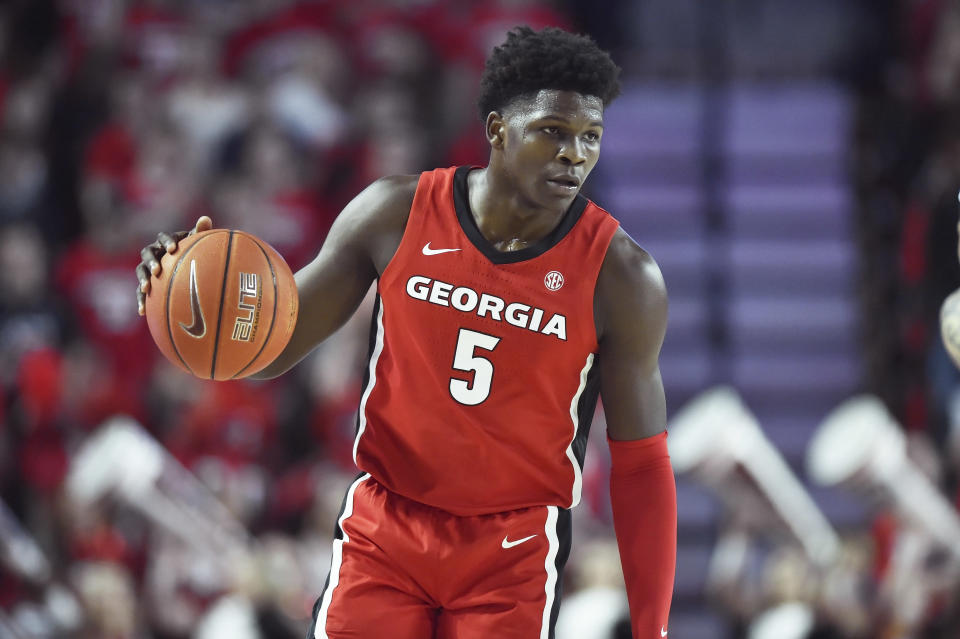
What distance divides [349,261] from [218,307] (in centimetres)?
36

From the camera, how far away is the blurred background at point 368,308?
679 cm

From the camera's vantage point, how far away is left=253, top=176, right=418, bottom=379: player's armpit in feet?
11.3

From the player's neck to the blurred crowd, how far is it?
3.15 meters

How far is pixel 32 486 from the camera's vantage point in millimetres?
7480

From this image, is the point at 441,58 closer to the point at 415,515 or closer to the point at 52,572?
the point at 52,572

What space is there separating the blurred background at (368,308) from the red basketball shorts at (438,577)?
2.57 metres

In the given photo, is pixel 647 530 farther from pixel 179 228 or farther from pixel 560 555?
pixel 179 228

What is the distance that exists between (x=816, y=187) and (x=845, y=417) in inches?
88.8

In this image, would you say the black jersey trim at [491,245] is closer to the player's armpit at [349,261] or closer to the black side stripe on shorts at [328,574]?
the player's armpit at [349,261]

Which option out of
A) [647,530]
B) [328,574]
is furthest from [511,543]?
[328,574]

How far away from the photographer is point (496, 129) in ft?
11.5

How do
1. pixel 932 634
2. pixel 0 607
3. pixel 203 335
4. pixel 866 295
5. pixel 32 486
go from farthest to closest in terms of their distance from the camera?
pixel 866 295 → pixel 32 486 → pixel 0 607 → pixel 932 634 → pixel 203 335

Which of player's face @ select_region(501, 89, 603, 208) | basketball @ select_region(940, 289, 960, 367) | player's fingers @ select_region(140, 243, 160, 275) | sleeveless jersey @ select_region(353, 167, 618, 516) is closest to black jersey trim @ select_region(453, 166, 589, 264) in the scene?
sleeveless jersey @ select_region(353, 167, 618, 516)

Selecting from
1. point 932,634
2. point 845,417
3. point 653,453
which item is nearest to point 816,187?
point 845,417
